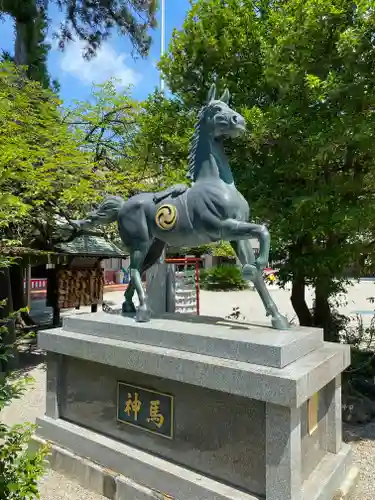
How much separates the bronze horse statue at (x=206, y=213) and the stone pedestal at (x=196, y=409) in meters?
0.49

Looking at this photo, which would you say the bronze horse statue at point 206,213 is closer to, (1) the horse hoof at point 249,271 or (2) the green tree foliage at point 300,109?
(1) the horse hoof at point 249,271

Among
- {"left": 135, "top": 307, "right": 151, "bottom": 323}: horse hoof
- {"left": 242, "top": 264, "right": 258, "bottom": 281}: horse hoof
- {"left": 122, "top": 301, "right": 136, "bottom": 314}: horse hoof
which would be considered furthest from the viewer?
{"left": 122, "top": 301, "right": 136, "bottom": 314}: horse hoof

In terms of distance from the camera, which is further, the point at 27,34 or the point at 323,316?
the point at 27,34

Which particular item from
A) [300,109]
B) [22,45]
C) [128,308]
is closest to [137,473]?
[128,308]

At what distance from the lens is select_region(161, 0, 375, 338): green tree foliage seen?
14.7 ft

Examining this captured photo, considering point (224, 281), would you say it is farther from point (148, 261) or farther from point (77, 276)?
point (148, 261)

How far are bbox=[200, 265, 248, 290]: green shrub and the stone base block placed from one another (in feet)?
71.0

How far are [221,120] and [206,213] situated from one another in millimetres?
844

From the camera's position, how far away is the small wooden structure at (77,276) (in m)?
9.56

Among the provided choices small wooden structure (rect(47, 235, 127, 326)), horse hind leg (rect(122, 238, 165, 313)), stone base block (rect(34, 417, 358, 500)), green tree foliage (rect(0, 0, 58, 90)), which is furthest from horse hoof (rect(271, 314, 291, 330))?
green tree foliage (rect(0, 0, 58, 90))

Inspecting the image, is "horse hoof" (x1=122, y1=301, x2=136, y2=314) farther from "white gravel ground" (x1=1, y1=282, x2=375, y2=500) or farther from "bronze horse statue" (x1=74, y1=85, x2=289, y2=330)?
"white gravel ground" (x1=1, y1=282, x2=375, y2=500)

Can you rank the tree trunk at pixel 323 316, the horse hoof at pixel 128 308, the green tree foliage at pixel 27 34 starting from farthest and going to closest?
the green tree foliage at pixel 27 34 → the tree trunk at pixel 323 316 → the horse hoof at pixel 128 308

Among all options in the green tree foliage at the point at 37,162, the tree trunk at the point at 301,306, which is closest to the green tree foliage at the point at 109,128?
the green tree foliage at the point at 37,162

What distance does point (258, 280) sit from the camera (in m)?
3.34
